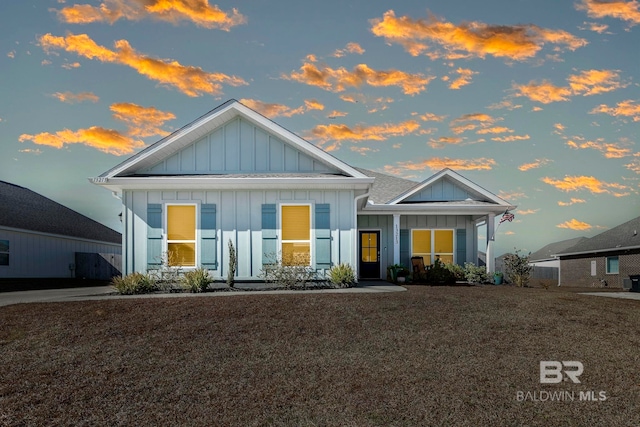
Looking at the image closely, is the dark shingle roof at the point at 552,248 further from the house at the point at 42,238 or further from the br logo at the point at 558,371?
the br logo at the point at 558,371

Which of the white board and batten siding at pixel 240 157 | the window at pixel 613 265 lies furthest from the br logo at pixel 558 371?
the window at pixel 613 265

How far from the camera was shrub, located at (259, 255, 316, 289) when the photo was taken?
16406 mm

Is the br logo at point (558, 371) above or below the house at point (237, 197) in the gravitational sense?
below

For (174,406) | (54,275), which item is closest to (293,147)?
(174,406)

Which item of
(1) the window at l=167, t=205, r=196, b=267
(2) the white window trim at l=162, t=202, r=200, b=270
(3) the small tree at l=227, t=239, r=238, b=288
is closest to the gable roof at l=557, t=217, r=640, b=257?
(3) the small tree at l=227, t=239, r=238, b=288

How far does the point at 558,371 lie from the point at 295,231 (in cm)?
962

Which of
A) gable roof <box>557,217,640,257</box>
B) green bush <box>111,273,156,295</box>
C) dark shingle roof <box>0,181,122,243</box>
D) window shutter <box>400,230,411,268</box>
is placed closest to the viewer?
green bush <box>111,273,156,295</box>

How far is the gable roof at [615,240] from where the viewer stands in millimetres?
30375

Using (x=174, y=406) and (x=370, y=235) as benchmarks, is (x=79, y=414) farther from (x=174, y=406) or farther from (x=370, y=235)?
(x=370, y=235)

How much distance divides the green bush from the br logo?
1079 centimetres

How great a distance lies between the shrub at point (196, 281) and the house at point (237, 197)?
4.26ft

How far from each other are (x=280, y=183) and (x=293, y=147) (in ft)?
5.58

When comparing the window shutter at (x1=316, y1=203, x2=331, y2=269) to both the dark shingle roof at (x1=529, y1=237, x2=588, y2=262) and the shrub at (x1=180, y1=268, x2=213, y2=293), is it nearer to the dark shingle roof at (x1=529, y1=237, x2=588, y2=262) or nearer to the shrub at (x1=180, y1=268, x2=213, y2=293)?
the shrub at (x1=180, y1=268, x2=213, y2=293)

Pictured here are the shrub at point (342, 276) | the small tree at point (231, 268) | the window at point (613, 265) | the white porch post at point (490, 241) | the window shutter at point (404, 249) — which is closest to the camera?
the small tree at point (231, 268)
